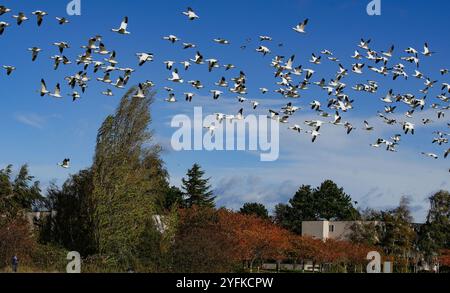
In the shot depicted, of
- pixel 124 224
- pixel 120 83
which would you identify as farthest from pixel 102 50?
pixel 124 224

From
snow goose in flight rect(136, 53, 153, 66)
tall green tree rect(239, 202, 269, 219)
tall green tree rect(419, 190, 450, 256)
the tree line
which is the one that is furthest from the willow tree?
tall green tree rect(239, 202, 269, 219)

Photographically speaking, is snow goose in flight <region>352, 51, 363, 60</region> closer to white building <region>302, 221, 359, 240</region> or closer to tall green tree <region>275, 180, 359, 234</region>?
white building <region>302, 221, 359, 240</region>

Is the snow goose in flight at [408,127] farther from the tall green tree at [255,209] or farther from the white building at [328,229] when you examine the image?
the tall green tree at [255,209]

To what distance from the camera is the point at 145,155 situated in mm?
60938

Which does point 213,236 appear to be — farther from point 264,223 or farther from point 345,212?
point 345,212

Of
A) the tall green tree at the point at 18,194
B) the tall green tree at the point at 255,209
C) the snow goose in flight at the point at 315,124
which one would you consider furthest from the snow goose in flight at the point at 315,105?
the tall green tree at the point at 255,209

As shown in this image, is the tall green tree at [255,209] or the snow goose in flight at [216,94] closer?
the snow goose in flight at [216,94]

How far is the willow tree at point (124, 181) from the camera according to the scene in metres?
52.9

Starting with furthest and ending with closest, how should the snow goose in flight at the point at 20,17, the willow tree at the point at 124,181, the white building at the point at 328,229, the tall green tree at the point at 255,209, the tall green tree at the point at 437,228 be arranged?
the tall green tree at the point at 255,209, the white building at the point at 328,229, the tall green tree at the point at 437,228, the willow tree at the point at 124,181, the snow goose in flight at the point at 20,17

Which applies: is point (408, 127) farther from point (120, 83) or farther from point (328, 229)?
point (328, 229)

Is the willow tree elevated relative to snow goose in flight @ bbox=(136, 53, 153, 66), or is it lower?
lower

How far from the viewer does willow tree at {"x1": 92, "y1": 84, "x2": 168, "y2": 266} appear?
174 ft
